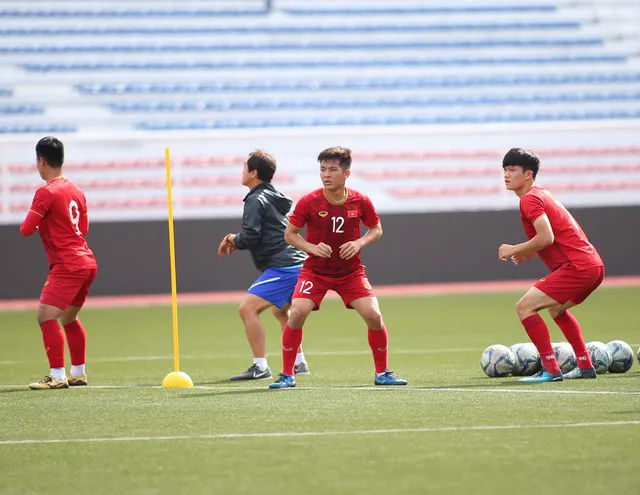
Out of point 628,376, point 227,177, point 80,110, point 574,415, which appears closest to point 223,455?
point 574,415

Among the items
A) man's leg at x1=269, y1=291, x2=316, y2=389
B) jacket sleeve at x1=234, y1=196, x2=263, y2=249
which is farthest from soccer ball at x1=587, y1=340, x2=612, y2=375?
jacket sleeve at x1=234, y1=196, x2=263, y2=249

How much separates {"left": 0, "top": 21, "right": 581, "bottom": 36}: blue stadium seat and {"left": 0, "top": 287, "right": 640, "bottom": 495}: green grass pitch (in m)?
18.0

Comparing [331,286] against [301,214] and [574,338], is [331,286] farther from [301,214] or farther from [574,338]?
[574,338]

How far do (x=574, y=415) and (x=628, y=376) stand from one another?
6.82 ft

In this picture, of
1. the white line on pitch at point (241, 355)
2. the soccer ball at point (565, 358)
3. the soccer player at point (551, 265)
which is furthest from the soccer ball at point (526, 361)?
the white line on pitch at point (241, 355)

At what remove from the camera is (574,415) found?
6.00 metres

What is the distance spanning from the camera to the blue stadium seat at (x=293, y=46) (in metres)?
27.0

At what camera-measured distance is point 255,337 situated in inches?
344

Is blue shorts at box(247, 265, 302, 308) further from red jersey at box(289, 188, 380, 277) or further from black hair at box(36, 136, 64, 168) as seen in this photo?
black hair at box(36, 136, 64, 168)

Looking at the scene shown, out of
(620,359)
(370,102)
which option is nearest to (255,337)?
(620,359)

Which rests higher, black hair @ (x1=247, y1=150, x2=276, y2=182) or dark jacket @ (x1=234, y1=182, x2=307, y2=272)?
black hair @ (x1=247, y1=150, x2=276, y2=182)

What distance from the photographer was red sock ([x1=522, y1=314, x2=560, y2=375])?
7617mm

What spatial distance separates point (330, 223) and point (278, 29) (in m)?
20.9

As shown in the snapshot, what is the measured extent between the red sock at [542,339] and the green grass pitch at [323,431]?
293 mm
